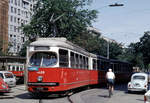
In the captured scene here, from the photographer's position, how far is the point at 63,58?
16688mm

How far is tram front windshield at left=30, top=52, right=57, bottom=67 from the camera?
16.1 metres

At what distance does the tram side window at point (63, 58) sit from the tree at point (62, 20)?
21.2m

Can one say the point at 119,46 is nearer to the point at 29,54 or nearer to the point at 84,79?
the point at 84,79

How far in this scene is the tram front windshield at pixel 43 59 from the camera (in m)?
16.1

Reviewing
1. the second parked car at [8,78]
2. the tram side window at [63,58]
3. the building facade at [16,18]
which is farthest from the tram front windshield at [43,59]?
the building facade at [16,18]

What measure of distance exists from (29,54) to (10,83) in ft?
36.5

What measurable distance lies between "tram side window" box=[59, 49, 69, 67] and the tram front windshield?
379 millimetres

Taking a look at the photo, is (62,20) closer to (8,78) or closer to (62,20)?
(62,20)

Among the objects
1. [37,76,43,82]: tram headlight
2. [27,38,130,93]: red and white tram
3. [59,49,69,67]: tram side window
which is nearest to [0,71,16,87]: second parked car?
[27,38,130,93]: red and white tram

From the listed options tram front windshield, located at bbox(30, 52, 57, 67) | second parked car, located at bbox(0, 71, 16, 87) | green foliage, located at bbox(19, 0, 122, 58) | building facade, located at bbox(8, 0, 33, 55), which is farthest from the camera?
building facade, located at bbox(8, 0, 33, 55)

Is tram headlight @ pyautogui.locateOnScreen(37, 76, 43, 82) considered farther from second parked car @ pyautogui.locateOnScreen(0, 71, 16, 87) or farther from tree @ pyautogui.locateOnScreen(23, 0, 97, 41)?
tree @ pyautogui.locateOnScreen(23, 0, 97, 41)

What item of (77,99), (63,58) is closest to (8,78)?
(63,58)

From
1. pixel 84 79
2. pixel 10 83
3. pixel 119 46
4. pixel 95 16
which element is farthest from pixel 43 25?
pixel 119 46

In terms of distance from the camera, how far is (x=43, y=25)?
41.2 m
